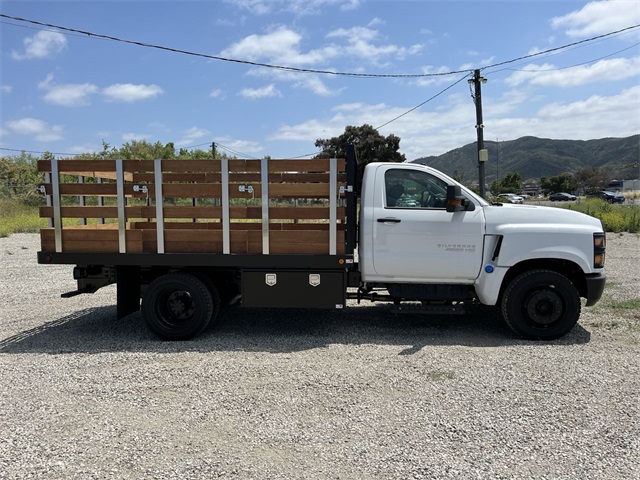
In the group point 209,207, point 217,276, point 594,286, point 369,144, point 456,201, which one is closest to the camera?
point 456,201

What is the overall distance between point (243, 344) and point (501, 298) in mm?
3155

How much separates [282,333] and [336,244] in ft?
4.58

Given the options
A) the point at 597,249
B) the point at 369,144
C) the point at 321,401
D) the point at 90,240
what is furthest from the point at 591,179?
the point at 321,401

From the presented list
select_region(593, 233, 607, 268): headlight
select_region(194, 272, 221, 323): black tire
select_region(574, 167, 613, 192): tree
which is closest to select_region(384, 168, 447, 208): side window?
select_region(593, 233, 607, 268): headlight

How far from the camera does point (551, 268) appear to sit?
577cm

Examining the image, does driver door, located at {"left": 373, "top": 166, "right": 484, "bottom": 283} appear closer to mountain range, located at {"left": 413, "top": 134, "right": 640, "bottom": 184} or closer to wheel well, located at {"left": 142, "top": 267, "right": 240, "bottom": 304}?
wheel well, located at {"left": 142, "top": 267, "right": 240, "bottom": 304}

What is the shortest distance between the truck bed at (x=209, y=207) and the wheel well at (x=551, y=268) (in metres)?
2.09

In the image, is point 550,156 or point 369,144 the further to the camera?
point 550,156

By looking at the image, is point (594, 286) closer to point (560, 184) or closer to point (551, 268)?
point (551, 268)

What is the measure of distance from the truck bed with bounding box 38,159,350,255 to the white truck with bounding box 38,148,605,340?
0.04ft

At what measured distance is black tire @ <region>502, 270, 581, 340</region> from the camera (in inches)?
218

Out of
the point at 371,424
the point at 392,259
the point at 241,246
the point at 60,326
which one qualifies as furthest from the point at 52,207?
the point at 371,424

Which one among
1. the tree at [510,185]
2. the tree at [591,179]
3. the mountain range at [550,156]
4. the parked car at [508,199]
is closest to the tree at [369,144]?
the parked car at [508,199]

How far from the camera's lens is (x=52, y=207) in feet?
18.6
